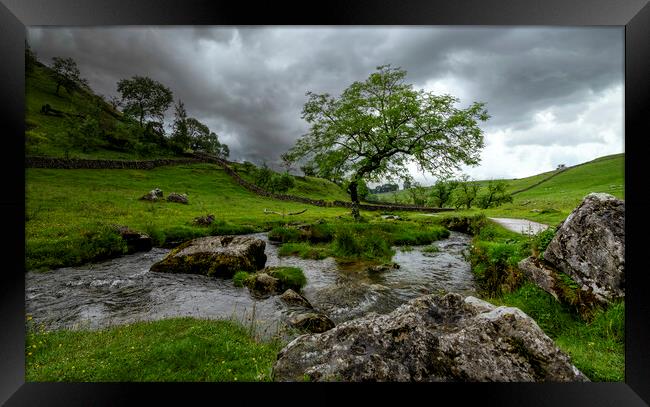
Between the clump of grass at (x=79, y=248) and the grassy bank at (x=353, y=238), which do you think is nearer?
the clump of grass at (x=79, y=248)

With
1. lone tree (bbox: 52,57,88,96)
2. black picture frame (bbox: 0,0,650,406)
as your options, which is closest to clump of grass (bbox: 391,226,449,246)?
black picture frame (bbox: 0,0,650,406)

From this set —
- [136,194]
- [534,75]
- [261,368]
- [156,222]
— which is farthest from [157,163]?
[534,75]

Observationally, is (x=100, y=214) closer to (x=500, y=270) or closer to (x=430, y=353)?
(x=430, y=353)

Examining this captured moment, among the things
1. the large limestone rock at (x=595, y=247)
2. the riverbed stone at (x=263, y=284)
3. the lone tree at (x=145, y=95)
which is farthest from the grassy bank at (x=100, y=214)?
the large limestone rock at (x=595, y=247)

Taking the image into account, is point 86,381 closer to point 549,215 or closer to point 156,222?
point 156,222

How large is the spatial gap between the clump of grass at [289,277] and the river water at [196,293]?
39 centimetres

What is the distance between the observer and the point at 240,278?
893 centimetres

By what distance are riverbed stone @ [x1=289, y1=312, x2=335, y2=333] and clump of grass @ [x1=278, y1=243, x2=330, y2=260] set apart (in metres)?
6.02

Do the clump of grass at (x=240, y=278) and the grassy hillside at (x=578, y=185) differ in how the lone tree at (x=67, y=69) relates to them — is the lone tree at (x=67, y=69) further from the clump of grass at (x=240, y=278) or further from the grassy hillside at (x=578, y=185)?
the grassy hillside at (x=578, y=185)

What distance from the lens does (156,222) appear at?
1363 cm

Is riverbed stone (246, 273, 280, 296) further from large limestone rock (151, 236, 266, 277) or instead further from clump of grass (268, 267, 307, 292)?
large limestone rock (151, 236, 266, 277)

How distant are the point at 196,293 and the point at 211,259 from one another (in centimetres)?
182

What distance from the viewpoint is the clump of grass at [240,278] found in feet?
28.4
